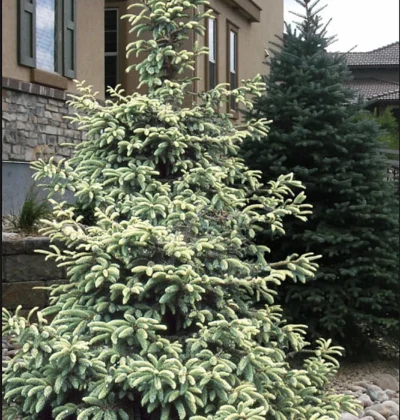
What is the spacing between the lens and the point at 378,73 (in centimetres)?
443

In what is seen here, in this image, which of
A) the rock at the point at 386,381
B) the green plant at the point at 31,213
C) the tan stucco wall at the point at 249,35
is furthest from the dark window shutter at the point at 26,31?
the rock at the point at 386,381

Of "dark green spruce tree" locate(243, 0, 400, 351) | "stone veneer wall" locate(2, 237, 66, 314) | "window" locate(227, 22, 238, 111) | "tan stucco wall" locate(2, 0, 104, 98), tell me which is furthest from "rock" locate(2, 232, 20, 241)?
"dark green spruce tree" locate(243, 0, 400, 351)

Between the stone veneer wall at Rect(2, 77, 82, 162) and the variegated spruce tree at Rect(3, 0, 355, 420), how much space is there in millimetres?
308

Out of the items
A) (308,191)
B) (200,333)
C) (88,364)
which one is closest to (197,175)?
(200,333)

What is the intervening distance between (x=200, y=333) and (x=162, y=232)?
0.42 m

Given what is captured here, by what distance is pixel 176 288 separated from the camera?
2.63 m

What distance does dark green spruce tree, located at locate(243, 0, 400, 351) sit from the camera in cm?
421

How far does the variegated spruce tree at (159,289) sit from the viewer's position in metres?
2.60

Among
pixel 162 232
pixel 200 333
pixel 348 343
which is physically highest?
pixel 162 232

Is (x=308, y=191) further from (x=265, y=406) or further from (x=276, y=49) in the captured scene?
(x=265, y=406)

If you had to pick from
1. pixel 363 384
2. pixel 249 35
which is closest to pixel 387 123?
pixel 249 35

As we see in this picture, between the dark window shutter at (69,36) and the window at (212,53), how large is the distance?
2.50 ft

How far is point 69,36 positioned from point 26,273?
1.16 metres

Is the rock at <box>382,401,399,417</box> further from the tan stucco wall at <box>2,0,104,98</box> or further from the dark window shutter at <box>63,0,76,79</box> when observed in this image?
the dark window shutter at <box>63,0,76,79</box>
